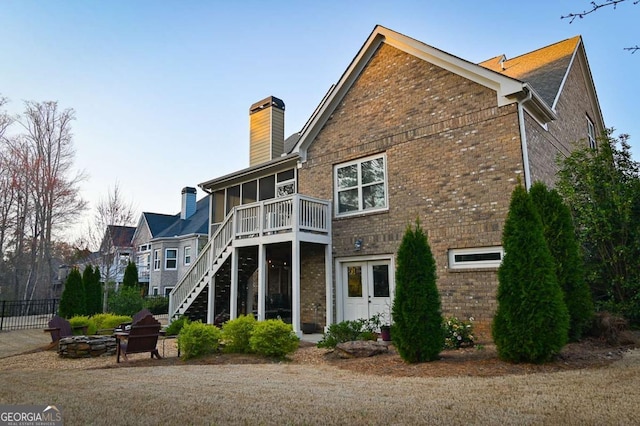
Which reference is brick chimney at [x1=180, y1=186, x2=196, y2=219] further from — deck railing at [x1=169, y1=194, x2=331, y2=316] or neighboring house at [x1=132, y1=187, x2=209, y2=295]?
deck railing at [x1=169, y1=194, x2=331, y2=316]

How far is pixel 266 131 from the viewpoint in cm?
1833

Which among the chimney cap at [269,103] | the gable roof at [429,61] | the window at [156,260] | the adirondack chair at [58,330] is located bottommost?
the adirondack chair at [58,330]

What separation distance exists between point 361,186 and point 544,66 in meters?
8.25

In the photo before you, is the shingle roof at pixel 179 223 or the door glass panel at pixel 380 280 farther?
the shingle roof at pixel 179 223

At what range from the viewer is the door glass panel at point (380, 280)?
12.2 metres

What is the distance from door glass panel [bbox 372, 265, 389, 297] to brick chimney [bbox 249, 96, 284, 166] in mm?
7840

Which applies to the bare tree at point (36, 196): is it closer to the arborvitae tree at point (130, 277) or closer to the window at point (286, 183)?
the arborvitae tree at point (130, 277)

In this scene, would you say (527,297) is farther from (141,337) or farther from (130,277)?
(130,277)

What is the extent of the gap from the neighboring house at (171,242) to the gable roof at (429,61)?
18445 millimetres

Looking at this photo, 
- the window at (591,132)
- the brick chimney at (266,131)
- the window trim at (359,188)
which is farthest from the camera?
the brick chimney at (266,131)

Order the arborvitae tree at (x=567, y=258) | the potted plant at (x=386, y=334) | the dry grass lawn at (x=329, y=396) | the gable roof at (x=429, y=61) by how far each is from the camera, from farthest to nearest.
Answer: the gable roof at (x=429, y=61) < the potted plant at (x=386, y=334) < the arborvitae tree at (x=567, y=258) < the dry grass lawn at (x=329, y=396)

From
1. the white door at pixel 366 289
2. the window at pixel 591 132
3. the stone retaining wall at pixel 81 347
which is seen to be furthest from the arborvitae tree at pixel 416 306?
the window at pixel 591 132

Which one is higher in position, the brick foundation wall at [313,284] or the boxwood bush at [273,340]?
the brick foundation wall at [313,284]

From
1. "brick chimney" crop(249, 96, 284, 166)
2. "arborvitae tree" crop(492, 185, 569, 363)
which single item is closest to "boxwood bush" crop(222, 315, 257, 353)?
"arborvitae tree" crop(492, 185, 569, 363)
